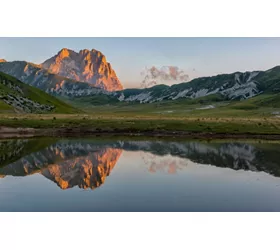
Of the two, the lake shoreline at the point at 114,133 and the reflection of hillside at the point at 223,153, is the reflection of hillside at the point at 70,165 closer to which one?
the reflection of hillside at the point at 223,153

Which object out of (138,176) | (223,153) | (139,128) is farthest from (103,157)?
(139,128)

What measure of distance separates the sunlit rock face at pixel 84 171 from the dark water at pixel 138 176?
0.12 meters

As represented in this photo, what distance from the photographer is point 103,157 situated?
2514 inches

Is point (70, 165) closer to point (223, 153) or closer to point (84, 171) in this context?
point (84, 171)

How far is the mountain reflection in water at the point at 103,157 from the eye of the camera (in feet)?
164

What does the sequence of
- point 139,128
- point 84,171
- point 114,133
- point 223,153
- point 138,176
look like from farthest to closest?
→ point 139,128 → point 114,133 → point 223,153 → point 84,171 → point 138,176

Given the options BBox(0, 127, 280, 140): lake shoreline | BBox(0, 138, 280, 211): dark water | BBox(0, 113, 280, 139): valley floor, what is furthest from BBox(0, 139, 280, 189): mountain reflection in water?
BBox(0, 113, 280, 139): valley floor

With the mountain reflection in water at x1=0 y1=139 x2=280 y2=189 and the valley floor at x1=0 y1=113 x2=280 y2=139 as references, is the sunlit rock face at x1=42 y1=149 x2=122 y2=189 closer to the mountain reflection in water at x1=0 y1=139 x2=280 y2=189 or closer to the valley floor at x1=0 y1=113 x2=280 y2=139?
the mountain reflection in water at x1=0 y1=139 x2=280 y2=189

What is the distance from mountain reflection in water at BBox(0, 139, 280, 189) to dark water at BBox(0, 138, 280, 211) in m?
0.14

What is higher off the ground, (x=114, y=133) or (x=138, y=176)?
(x=114, y=133)

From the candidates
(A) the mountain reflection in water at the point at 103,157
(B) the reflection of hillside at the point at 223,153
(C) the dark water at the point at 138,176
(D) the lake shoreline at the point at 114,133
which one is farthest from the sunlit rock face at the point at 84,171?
(D) the lake shoreline at the point at 114,133

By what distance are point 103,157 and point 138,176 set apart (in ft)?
55.8

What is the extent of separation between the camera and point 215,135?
3991 inches

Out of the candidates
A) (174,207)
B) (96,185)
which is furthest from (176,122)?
(174,207)
